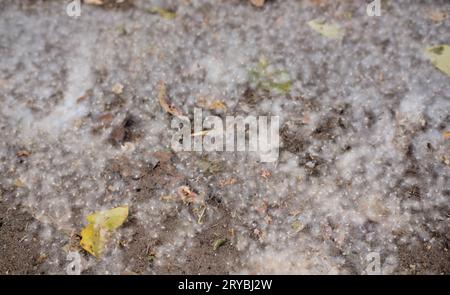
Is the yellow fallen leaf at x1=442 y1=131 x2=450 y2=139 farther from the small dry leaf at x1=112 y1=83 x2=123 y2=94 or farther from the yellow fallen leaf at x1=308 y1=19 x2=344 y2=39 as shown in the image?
the small dry leaf at x1=112 y1=83 x2=123 y2=94

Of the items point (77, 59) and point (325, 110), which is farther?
point (77, 59)

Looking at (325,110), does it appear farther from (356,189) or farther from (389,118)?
(356,189)

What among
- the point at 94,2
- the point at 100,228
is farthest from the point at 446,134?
the point at 94,2

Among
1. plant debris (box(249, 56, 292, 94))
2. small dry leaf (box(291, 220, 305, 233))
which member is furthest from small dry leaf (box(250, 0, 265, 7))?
small dry leaf (box(291, 220, 305, 233))

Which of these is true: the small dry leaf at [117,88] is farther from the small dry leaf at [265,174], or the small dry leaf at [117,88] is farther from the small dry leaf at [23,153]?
the small dry leaf at [265,174]

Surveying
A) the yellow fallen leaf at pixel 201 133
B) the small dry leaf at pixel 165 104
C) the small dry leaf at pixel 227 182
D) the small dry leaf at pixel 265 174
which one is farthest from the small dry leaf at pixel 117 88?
the small dry leaf at pixel 265 174
